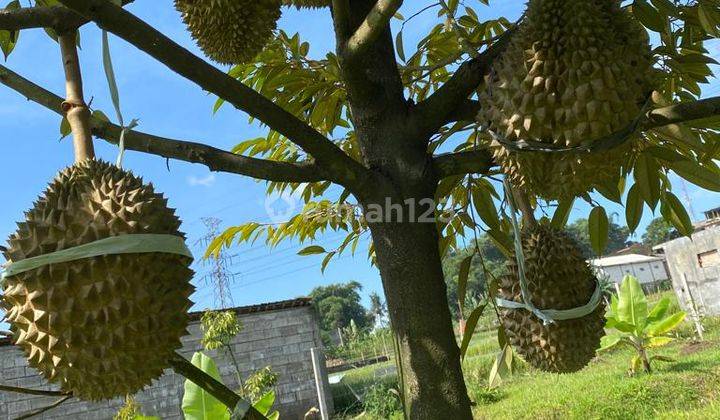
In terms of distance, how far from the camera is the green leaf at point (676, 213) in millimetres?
1192

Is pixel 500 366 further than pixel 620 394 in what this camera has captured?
No

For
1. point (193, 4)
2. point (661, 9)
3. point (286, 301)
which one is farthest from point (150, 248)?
point (286, 301)

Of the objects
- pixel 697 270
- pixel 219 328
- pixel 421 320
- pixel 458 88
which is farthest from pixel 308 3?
pixel 697 270

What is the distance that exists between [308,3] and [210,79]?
2.13 ft

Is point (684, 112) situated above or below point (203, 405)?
above

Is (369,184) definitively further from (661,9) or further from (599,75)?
(661,9)

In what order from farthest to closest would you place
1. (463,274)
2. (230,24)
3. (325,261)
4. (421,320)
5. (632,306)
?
(632,306)
(325,261)
(463,274)
(230,24)
(421,320)

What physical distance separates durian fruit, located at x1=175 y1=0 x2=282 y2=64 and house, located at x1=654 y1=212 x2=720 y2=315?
35.4 ft

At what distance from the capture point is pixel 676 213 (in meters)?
1.21

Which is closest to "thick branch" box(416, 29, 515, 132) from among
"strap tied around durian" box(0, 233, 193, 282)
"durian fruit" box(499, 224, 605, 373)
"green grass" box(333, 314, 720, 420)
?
"durian fruit" box(499, 224, 605, 373)

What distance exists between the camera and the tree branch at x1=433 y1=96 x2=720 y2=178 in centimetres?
73

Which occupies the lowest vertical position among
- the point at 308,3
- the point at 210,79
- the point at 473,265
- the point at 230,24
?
the point at 210,79

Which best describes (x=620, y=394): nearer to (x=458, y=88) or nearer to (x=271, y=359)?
(x=271, y=359)

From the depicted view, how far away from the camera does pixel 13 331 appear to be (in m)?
0.73
